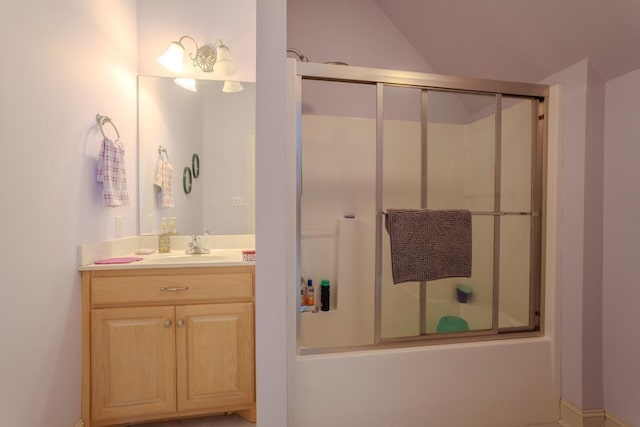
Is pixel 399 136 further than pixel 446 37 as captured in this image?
Yes

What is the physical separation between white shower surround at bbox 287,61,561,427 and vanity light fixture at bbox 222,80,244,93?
89 centimetres

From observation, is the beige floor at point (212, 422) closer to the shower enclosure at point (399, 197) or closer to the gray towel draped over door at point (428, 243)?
the shower enclosure at point (399, 197)

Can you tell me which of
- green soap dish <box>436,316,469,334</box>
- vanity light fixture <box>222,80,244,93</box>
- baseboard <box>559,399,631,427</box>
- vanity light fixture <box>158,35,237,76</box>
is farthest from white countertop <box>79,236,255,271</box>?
baseboard <box>559,399,631,427</box>

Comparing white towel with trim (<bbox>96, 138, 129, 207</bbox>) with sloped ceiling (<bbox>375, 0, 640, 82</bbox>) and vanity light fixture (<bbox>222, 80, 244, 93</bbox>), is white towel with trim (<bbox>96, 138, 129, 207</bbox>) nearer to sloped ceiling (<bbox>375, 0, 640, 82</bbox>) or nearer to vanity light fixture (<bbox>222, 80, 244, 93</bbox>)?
vanity light fixture (<bbox>222, 80, 244, 93</bbox>)

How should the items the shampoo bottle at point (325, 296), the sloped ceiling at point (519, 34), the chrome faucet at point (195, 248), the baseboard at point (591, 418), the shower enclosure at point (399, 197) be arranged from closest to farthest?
the sloped ceiling at point (519, 34)
the baseboard at point (591, 418)
the shower enclosure at point (399, 197)
the chrome faucet at point (195, 248)
the shampoo bottle at point (325, 296)

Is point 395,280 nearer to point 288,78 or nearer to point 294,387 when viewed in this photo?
point 294,387

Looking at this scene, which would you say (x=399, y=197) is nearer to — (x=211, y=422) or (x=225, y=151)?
(x=225, y=151)

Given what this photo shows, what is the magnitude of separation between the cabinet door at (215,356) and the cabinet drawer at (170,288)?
0.17 ft

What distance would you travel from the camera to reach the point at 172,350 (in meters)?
1.39

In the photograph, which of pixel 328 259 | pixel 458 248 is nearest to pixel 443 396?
pixel 458 248

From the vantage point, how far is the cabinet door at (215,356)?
55.2 inches

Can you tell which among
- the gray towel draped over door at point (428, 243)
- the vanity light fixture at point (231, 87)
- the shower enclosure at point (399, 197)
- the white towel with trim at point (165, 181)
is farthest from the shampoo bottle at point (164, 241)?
the gray towel draped over door at point (428, 243)

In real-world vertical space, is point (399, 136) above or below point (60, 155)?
above

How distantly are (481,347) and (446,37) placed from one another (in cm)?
192
